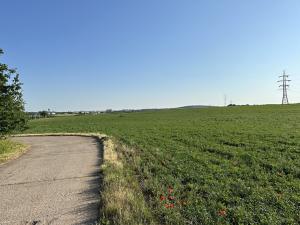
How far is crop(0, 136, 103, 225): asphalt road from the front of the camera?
632 centimetres

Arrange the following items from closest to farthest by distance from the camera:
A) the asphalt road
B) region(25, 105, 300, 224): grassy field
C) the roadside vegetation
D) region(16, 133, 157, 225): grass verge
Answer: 1. region(16, 133, 157, 225): grass verge
2. region(25, 105, 300, 224): grassy field
3. the asphalt road
4. the roadside vegetation

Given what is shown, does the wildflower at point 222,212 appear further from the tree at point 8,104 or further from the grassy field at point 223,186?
the tree at point 8,104

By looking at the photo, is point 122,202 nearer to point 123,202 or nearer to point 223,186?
point 123,202

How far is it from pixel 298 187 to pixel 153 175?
4179 mm

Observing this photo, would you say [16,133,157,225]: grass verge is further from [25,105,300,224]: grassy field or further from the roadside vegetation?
the roadside vegetation

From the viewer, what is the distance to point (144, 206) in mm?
6496

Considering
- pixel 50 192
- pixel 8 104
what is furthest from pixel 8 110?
pixel 50 192

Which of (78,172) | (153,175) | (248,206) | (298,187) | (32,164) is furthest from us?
(32,164)

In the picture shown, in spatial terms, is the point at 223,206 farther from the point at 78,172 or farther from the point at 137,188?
the point at 78,172

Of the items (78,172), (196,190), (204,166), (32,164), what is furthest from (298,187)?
(32,164)

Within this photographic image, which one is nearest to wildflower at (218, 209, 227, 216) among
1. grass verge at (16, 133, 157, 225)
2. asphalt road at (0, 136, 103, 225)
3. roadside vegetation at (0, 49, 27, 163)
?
grass verge at (16, 133, 157, 225)

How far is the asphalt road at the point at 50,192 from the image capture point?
6.32 meters

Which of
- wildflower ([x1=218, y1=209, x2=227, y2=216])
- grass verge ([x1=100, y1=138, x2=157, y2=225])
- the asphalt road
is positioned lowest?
the asphalt road

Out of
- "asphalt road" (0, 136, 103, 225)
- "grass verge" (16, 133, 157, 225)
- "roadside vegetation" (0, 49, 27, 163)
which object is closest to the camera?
"grass verge" (16, 133, 157, 225)
